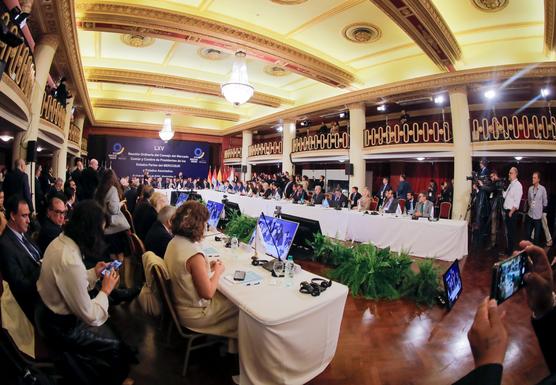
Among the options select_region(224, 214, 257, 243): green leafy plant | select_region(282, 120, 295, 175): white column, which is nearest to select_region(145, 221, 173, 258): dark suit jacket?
select_region(224, 214, 257, 243): green leafy plant

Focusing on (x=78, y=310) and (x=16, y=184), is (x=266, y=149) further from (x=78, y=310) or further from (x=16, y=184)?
(x=78, y=310)

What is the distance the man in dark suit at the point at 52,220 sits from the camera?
99.5 inches

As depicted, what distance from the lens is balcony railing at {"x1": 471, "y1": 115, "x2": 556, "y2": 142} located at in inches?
262

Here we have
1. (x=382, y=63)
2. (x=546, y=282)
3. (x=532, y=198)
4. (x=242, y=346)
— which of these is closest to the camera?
(x=546, y=282)

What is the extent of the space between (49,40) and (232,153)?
36.8 feet

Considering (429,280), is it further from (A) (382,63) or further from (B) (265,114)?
(B) (265,114)

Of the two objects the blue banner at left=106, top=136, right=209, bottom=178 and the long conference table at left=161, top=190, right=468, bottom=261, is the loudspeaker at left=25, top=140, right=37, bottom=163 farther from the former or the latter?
the blue banner at left=106, top=136, right=209, bottom=178

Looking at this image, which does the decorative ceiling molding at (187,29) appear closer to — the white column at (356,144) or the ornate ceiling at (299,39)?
the ornate ceiling at (299,39)

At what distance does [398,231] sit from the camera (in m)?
5.45

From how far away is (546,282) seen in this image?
3.43 feet

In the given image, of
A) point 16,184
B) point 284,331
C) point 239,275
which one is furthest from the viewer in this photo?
point 16,184

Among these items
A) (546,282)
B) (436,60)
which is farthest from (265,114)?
(546,282)

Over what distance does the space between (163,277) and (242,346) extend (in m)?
0.70

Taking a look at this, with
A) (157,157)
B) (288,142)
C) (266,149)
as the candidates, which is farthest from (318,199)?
(157,157)
